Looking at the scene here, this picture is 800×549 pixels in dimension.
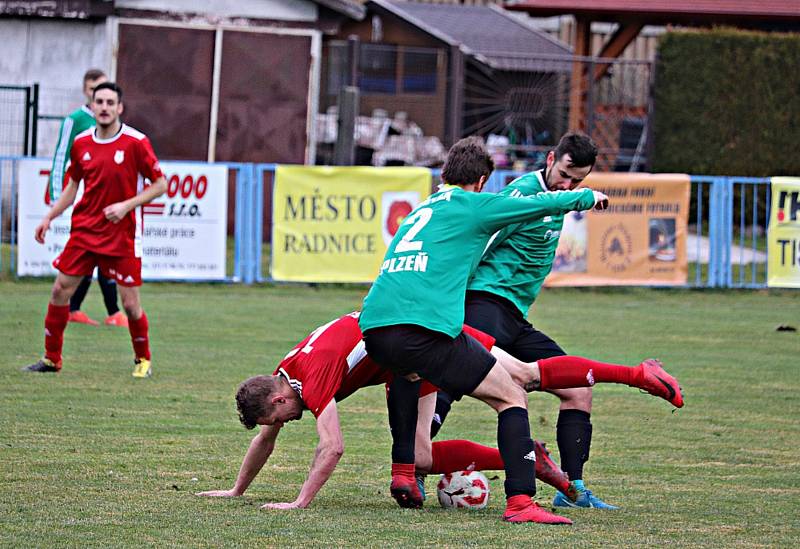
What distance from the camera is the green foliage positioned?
24.3m

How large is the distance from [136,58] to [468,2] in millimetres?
17461

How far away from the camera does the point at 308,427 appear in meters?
8.48

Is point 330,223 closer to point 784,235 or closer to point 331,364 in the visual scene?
point 784,235

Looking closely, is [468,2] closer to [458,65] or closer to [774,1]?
[774,1]

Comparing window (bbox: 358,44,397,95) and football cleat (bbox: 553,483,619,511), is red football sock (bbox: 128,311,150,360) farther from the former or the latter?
window (bbox: 358,44,397,95)

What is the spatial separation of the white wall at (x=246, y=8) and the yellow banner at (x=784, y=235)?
29.3 ft

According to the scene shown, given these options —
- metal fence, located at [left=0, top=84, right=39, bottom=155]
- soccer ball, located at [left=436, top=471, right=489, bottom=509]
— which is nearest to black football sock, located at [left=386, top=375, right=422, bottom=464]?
soccer ball, located at [left=436, top=471, right=489, bottom=509]

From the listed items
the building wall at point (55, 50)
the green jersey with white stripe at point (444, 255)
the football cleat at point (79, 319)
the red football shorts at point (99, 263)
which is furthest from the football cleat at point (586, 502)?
the building wall at point (55, 50)

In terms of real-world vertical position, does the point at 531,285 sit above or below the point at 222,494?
above

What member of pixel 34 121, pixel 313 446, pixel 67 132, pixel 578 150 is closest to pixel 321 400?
pixel 578 150

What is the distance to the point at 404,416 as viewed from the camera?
6199mm

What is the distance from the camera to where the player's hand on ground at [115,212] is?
9375 mm

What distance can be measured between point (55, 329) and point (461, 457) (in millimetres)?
4357

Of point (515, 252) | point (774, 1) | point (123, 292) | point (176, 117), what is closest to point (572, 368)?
point (515, 252)
